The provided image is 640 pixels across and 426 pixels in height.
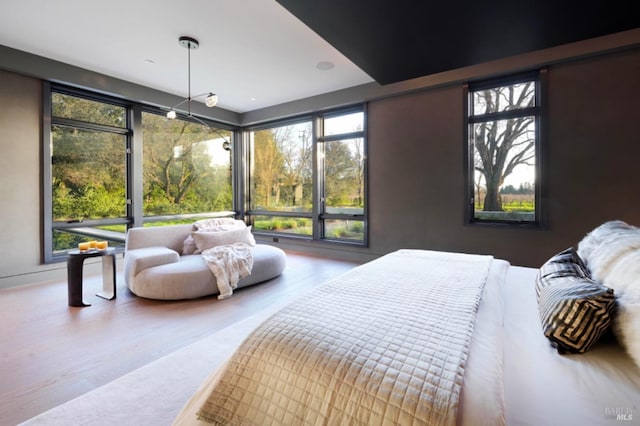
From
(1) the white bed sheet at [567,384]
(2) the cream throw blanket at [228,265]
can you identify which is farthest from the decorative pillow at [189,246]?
(1) the white bed sheet at [567,384]

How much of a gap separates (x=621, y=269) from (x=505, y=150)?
316 cm

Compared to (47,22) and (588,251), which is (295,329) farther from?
(47,22)

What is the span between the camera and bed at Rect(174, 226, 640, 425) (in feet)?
2.79

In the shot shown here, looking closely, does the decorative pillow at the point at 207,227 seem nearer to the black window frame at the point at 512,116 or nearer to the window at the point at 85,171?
the window at the point at 85,171

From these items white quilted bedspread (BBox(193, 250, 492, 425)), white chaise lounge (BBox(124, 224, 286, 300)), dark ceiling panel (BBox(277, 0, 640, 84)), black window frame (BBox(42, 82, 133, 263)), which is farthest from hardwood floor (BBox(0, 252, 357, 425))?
dark ceiling panel (BBox(277, 0, 640, 84))

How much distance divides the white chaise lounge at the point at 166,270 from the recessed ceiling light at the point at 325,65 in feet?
9.30

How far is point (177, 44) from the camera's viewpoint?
3.60 metres

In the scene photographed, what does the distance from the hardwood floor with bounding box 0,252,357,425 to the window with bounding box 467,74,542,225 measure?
8.85ft

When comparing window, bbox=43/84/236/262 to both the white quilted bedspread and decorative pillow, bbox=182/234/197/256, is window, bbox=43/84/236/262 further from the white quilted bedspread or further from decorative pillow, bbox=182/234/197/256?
the white quilted bedspread

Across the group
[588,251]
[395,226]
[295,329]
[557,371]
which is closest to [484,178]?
[395,226]

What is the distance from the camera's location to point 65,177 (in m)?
4.36

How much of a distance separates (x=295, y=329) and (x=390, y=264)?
1.23m

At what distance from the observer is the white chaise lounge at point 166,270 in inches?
130

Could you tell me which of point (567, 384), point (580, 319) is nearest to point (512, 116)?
point (580, 319)
